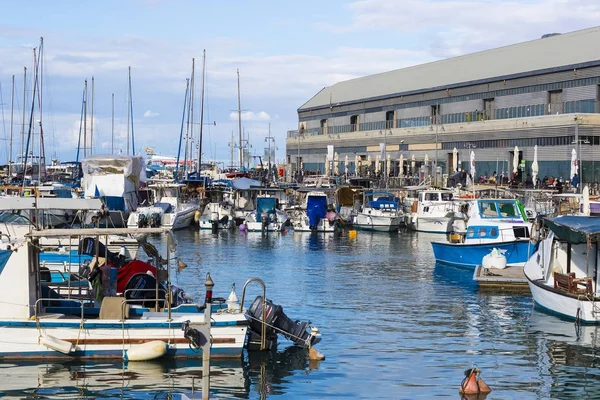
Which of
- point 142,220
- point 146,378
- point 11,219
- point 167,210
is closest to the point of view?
point 146,378

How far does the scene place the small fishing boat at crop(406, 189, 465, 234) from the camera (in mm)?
74625

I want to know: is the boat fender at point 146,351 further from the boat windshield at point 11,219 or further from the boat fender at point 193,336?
the boat windshield at point 11,219

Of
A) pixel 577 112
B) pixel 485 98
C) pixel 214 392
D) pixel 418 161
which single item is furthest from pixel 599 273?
pixel 418 161

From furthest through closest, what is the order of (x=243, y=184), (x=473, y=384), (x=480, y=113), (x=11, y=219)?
1. (x=480, y=113)
2. (x=243, y=184)
3. (x=11, y=219)
4. (x=473, y=384)

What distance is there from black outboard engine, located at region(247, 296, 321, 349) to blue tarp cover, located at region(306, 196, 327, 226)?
49.3 meters

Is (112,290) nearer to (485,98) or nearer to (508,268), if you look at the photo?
(508,268)

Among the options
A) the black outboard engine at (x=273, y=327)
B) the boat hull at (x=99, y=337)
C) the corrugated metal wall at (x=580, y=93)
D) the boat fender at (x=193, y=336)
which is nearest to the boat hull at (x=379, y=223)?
the corrugated metal wall at (x=580, y=93)

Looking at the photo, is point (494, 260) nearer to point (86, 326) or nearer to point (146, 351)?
point (146, 351)

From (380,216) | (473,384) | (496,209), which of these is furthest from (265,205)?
(473,384)

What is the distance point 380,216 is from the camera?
76875 millimetres

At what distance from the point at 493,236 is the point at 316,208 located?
104 feet

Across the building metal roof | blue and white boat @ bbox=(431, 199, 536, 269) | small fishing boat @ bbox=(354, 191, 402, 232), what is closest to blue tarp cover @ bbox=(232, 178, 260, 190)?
small fishing boat @ bbox=(354, 191, 402, 232)

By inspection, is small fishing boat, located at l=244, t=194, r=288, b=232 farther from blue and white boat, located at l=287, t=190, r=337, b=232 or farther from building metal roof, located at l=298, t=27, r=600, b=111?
building metal roof, located at l=298, t=27, r=600, b=111

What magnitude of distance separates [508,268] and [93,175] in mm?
39778
